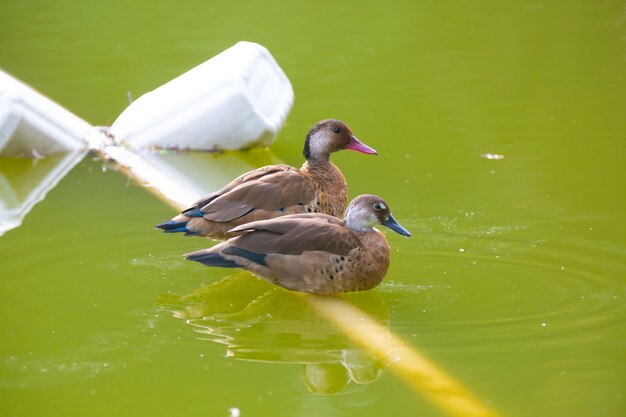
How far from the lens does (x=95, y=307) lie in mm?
5762

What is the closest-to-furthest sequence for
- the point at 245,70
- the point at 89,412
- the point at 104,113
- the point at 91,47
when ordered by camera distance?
the point at 89,412 → the point at 245,70 → the point at 104,113 → the point at 91,47

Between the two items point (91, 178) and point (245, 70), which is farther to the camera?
point (245, 70)

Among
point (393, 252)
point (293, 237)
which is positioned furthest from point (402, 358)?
point (393, 252)

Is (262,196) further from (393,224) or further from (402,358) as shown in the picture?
(402,358)

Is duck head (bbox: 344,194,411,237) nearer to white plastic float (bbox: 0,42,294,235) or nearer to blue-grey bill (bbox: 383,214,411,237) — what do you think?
blue-grey bill (bbox: 383,214,411,237)

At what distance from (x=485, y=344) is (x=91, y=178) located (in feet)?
12.3

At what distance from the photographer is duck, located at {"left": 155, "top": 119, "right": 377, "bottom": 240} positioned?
6391 mm

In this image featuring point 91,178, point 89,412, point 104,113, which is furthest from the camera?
point 104,113

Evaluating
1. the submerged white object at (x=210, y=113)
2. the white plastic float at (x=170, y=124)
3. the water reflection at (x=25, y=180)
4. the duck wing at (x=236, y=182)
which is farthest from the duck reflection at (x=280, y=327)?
the submerged white object at (x=210, y=113)

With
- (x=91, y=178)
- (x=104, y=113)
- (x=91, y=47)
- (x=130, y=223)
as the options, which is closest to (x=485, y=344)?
(x=130, y=223)

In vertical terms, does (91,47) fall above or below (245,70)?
below

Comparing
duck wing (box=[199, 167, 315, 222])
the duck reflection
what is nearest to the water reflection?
duck wing (box=[199, 167, 315, 222])

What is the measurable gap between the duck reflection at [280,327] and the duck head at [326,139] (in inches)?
46.3

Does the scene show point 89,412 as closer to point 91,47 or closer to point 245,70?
point 245,70
